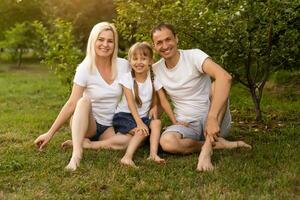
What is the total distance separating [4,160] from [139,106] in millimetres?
1414

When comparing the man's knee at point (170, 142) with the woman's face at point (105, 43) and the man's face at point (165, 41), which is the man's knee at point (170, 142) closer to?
the man's face at point (165, 41)

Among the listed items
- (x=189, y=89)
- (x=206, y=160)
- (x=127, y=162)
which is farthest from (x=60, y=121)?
(x=206, y=160)

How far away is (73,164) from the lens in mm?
4637

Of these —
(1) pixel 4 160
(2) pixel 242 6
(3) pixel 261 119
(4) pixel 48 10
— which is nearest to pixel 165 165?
(1) pixel 4 160

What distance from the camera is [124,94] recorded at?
534 cm

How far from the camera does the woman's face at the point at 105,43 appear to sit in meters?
5.17

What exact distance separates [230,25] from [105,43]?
5.64 ft

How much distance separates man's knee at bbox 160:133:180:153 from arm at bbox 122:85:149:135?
182 millimetres

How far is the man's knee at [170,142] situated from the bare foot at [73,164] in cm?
87

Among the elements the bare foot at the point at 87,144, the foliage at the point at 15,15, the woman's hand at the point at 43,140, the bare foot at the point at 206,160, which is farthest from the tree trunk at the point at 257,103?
the foliage at the point at 15,15

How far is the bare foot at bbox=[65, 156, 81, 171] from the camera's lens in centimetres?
459

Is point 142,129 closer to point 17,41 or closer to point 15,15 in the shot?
point 17,41

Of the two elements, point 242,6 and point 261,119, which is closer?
point 242,6

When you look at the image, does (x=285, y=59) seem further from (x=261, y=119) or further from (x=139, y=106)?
(x=139, y=106)
